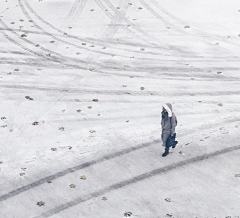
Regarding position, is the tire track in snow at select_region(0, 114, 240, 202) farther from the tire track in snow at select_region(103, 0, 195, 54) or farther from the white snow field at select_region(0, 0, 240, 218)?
the tire track in snow at select_region(103, 0, 195, 54)

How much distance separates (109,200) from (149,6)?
11.6 meters

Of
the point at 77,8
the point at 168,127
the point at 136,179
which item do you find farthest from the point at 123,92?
the point at 77,8

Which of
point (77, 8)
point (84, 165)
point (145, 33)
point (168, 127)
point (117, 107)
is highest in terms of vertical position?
point (77, 8)

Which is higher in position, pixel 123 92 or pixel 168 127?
pixel 168 127

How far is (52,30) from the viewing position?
54.9 ft

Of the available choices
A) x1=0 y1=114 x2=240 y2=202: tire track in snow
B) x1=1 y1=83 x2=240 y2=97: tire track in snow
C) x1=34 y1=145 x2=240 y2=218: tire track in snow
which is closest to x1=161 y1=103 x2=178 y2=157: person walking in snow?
x1=34 y1=145 x2=240 y2=218: tire track in snow

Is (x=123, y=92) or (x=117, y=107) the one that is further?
(x=123, y=92)

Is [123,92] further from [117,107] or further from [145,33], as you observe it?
[145,33]

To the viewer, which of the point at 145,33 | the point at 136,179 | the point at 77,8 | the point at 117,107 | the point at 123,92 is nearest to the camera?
the point at 136,179

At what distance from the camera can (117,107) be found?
11.9m

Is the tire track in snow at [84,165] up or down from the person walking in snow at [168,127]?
down

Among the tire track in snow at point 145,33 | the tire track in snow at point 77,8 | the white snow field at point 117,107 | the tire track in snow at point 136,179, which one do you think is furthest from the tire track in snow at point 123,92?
the tire track in snow at point 77,8

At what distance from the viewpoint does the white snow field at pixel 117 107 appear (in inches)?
338

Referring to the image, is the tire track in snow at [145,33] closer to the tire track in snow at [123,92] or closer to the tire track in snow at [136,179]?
the tire track in snow at [123,92]
